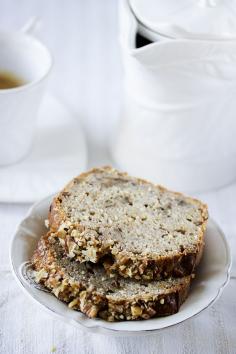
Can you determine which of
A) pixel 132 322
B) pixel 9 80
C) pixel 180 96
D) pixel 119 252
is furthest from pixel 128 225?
pixel 9 80

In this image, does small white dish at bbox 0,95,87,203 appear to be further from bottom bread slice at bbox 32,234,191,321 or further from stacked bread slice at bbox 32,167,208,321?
bottom bread slice at bbox 32,234,191,321

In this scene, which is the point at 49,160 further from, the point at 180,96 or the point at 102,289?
the point at 102,289

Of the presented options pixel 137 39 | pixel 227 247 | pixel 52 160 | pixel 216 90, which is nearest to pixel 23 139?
pixel 52 160

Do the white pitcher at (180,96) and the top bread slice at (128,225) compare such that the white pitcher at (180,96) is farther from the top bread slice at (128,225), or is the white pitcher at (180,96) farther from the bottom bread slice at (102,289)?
the bottom bread slice at (102,289)

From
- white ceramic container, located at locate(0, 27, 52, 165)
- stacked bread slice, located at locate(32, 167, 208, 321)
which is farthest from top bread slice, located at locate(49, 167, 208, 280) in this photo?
white ceramic container, located at locate(0, 27, 52, 165)

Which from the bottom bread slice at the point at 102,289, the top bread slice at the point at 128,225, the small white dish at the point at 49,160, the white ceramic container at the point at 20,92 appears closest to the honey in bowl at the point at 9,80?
the white ceramic container at the point at 20,92
